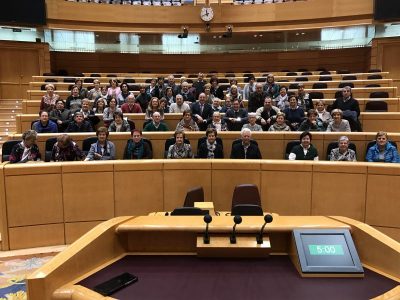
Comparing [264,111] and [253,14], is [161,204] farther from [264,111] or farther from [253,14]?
[253,14]

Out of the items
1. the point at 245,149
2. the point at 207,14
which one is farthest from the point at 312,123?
the point at 207,14

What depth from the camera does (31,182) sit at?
2990mm

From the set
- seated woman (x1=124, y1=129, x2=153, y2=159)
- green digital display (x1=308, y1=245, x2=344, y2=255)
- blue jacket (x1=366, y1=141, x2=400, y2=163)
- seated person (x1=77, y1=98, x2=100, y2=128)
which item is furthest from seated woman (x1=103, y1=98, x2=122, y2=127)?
green digital display (x1=308, y1=245, x2=344, y2=255)

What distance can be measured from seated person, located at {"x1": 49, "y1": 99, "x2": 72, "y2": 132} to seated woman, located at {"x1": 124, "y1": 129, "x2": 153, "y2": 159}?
124 centimetres

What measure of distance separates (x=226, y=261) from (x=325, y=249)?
1.13ft

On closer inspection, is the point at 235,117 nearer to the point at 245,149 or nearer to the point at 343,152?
the point at 245,149

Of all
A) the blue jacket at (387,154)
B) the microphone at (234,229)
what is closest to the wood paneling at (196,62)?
the blue jacket at (387,154)

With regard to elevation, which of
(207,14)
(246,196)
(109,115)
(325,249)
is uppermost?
(207,14)

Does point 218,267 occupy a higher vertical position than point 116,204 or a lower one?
higher

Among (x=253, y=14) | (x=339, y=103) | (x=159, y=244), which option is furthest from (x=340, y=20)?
(x=159, y=244)

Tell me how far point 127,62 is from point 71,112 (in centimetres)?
621

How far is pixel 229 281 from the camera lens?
1.25 metres

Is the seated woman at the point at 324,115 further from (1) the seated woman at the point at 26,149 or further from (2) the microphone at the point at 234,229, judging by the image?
(2) the microphone at the point at 234,229

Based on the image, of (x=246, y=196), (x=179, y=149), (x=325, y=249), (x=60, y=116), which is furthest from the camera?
(x=60, y=116)
